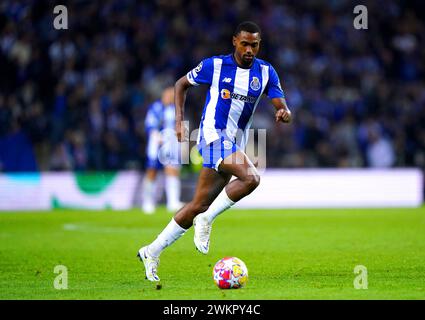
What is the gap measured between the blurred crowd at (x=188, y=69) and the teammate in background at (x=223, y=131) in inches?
475

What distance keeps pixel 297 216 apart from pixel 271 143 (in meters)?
4.17

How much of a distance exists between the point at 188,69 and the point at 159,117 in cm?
363

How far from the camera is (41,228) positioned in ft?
51.1

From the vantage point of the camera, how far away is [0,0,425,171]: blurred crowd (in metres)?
21.0

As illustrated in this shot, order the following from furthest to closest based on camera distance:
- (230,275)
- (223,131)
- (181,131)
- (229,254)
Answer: (229,254)
(223,131)
(181,131)
(230,275)

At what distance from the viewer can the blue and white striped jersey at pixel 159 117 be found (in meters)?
19.2

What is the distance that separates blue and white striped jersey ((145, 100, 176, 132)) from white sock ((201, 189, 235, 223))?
10.7m

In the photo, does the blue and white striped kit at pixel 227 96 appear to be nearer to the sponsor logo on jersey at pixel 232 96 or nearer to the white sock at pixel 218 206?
the sponsor logo on jersey at pixel 232 96

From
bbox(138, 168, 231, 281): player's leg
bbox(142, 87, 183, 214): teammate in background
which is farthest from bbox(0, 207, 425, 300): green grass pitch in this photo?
bbox(142, 87, 183, 214): teammate in background

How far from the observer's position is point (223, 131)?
8.87 m

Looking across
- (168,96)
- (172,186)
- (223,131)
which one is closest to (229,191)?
(223,131)

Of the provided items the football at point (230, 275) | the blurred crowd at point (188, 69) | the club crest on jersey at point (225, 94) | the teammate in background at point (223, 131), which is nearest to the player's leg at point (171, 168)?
the blurred crowd at point (188, 69)

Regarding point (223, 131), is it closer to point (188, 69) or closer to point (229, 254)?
point (229, 254)
